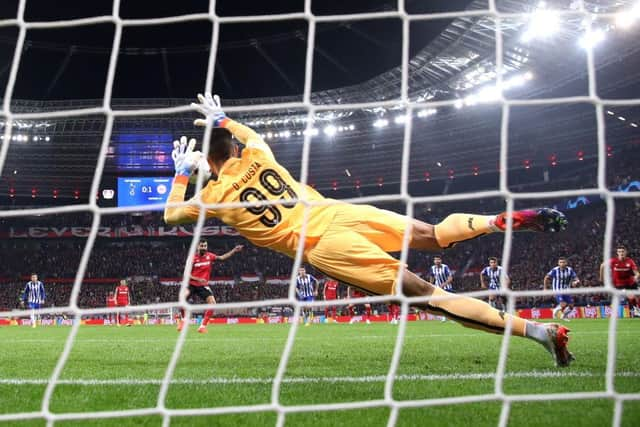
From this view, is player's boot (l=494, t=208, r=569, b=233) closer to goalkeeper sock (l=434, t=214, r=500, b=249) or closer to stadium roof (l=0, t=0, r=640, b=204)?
goalkeeper sock (l=434, t=214, r=500, b=249)

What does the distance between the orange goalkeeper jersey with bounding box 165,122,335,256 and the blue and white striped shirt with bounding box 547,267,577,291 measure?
11.4 m

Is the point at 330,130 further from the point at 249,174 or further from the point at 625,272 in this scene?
the point at 249,174

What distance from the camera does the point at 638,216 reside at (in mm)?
24578

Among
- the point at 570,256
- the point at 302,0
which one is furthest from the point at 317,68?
the point at 570,256

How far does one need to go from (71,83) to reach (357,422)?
91.2ft

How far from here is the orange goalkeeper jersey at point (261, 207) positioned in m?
3.85

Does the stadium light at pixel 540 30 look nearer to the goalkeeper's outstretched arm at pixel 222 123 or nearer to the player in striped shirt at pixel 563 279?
the player in striped shirt at pixel 563 279

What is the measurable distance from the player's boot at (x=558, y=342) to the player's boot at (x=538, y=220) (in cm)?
86

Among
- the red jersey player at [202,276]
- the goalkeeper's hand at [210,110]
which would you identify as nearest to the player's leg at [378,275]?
the goalkeeper's hand at [210,110]

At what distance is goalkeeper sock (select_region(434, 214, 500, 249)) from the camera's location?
3902 mm

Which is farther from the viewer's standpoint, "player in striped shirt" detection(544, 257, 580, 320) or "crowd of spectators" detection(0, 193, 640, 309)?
"crowd of spectators" detection(0, 193, 640, 309)

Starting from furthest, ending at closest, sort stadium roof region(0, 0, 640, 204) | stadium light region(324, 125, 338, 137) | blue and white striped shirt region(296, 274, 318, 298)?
stadium light region(324, 125, 338, 137)
stadium roof region(0, 0, 640, 204)
blue and white striped shirt region(296, 274, 318, 298)

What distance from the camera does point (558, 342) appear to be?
4254 millimetres

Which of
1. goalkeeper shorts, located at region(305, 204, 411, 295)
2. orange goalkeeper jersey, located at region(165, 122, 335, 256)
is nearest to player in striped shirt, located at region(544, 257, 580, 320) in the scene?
goalkeeper shorts, located at region(305, 204, 411, 295)
